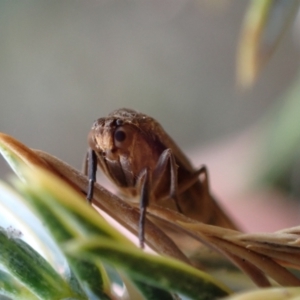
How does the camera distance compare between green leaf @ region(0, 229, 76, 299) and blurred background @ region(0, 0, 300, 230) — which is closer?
green leaf @ region(0, 229, 76, 299)

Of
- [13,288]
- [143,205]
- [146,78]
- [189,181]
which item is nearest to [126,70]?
[146,78]

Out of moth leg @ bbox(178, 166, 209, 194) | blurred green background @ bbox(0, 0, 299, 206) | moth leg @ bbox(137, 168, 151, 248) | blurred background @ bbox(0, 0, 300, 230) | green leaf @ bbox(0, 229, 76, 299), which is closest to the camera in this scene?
green leaf @ bbox(0, 229, 76, 299)

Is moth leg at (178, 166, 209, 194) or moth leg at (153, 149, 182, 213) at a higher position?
moth leg at (178, 166, 209, 194)

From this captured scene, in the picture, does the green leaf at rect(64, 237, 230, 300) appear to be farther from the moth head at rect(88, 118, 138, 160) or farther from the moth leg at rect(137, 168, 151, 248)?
the moth head at rect(88, 118, 138, 160)

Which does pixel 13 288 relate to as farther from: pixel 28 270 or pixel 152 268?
pixel 152 268

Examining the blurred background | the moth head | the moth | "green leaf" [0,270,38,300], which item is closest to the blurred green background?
the blurred background

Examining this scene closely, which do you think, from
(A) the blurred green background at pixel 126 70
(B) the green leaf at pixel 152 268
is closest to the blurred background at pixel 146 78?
(A) the blurred green background at pixel 126 70

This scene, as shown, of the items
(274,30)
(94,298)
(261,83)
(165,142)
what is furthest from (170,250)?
(261,83)

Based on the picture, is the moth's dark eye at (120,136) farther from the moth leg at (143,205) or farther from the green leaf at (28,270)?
the green leaf at (28,270)
